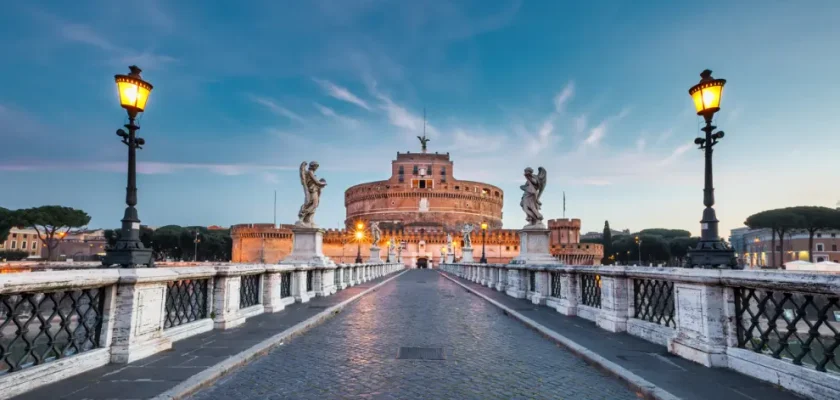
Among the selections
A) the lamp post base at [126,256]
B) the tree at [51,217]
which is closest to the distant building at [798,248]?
the lamp post base at [126,256]

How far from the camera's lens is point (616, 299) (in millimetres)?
7828

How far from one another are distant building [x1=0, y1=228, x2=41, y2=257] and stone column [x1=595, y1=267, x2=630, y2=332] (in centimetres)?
10681

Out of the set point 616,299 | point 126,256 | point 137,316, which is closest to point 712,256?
point 616,299

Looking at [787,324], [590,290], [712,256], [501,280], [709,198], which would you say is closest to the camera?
[787,324]

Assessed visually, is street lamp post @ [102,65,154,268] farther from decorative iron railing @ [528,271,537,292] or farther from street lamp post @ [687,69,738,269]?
decorative iron railing @ [528,271,537,292]

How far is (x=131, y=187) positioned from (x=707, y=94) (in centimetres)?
1031

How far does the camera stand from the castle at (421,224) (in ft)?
291

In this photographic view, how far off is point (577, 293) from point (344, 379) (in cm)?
643

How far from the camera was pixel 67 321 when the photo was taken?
4.67m

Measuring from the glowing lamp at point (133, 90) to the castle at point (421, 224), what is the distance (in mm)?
72099

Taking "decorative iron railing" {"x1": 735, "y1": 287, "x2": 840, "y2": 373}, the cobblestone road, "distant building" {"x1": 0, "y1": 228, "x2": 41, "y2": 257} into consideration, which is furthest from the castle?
"decorative iron railing" {"x1": 735, "y1": 287, "x2": 840, "y2": 373}

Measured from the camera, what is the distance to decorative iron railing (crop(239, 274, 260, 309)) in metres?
9.34

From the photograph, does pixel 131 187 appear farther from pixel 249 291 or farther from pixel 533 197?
pixel 533 197

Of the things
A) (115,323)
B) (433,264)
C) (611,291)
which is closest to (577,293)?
(611,291)
